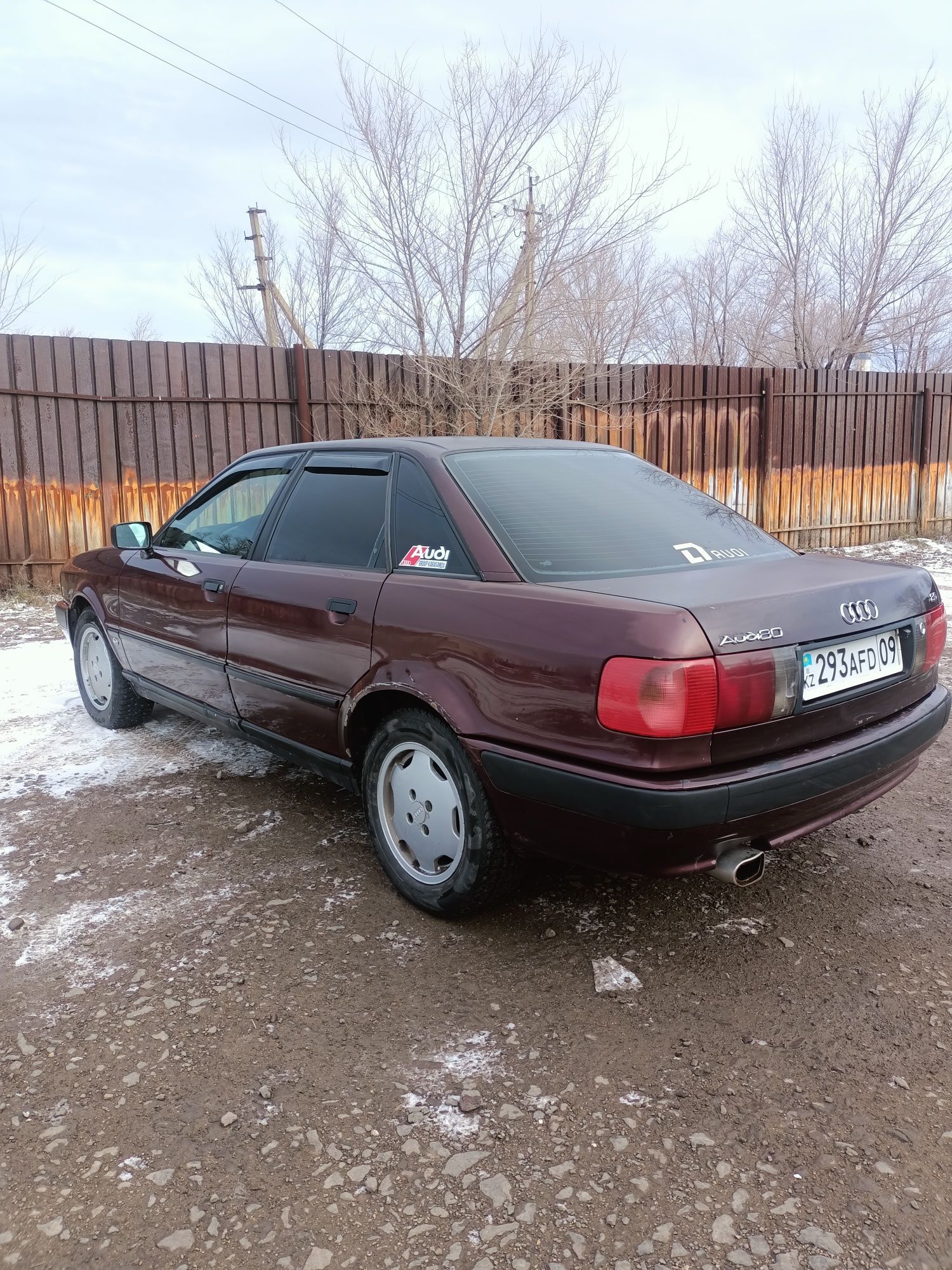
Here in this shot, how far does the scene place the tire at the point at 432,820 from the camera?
2.72 m

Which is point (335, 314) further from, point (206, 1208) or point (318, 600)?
point (206, 1208)

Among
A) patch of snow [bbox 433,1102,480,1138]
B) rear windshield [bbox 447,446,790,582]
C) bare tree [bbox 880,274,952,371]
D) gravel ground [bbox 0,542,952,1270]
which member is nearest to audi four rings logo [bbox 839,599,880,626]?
rear windshield [bbox 447,446,790,582]

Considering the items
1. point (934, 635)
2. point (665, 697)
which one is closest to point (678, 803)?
point (665, 697)

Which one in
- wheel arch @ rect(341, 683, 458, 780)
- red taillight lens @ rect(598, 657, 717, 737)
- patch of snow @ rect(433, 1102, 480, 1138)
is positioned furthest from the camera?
wheel arch @ rect(341, 683, 458, 780)

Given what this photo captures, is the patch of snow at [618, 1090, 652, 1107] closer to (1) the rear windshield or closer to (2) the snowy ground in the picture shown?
(1) the rear windshield

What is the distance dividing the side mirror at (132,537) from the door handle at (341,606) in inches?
70.1

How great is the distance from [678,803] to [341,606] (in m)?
1.41

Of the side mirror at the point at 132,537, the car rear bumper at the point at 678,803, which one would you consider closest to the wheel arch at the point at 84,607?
the side mirror at the point at 132,537

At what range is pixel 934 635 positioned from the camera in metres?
3.01

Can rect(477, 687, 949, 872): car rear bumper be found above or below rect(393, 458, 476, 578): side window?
below

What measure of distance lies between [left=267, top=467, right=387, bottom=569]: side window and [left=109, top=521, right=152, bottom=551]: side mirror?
1228mm

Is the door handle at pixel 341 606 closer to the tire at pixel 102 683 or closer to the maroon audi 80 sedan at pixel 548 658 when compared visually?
the maroon audi 80 sedan at pixel 548 658

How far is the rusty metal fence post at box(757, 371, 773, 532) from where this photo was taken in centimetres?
1186

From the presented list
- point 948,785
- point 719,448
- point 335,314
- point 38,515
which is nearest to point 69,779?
point 948,785
